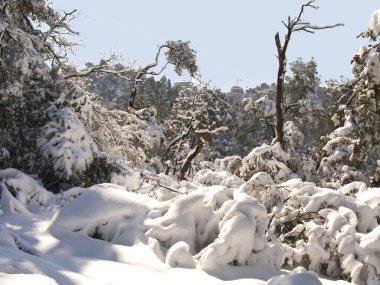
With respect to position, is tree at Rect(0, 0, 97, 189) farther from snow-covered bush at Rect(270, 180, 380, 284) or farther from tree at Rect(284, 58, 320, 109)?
tree at Rect(284, 58, 320, 109)

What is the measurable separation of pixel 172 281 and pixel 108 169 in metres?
5.23

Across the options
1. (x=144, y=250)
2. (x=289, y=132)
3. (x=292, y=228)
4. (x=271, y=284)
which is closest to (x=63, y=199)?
(x=144, y=250)

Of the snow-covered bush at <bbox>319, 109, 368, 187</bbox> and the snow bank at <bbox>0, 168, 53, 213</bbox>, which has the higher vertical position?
the snow-covered bush at <bbox>319, 109, 368, 187</bbox>

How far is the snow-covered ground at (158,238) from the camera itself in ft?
13.1

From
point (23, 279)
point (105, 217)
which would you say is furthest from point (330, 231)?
point (23, 279)

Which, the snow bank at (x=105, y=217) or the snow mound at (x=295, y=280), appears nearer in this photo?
the snow mound at (x=295, y=280)

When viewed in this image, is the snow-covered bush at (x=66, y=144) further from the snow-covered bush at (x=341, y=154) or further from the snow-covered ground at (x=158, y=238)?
the snow-covered bush at (x=341, y=154)

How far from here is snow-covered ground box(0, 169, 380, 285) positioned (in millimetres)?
4004

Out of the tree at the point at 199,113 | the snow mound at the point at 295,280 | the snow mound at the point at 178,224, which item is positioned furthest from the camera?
the tree at the point at 199,113

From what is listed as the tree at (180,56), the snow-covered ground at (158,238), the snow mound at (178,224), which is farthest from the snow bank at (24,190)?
the tree at (180,56)

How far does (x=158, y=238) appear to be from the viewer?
16.0 feet

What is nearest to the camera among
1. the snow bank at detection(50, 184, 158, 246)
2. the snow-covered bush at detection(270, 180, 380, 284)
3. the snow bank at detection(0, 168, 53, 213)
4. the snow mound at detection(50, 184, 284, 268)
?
the snow mound at detection(50, 184, 284, 268)

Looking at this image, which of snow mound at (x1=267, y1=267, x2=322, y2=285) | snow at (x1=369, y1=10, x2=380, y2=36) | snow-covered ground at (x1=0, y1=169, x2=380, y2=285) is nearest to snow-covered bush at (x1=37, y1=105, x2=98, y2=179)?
snow-covered ground at (x1=0, y1=169, x2=380, y2=285)

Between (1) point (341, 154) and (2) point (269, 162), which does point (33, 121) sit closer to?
(2) point (269, 162)
